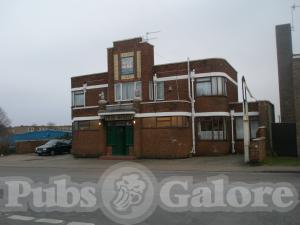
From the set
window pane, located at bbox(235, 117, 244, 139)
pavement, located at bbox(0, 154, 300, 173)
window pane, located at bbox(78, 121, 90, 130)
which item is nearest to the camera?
pavement, located at bbox(0, 154, 300, 173)

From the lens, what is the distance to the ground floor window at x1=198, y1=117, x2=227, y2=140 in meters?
31.0

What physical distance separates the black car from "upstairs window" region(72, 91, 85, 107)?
4.67m

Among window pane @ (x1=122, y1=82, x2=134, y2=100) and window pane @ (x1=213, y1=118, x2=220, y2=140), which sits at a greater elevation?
window pane @ (x1=122, y1=82, x2=134, y2=100)

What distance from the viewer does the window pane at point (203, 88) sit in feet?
104

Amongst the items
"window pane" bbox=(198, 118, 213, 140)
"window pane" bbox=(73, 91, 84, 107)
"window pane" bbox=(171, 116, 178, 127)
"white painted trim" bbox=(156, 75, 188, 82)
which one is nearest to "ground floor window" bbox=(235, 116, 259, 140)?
"window pane" bbox=(198, 118, 213, 140)

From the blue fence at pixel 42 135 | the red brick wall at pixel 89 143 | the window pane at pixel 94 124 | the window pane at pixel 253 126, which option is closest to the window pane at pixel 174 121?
the red brick wall at pixel 89 143

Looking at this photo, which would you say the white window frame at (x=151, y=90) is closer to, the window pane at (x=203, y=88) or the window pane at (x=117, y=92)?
the window pane at (x=117, y=92)

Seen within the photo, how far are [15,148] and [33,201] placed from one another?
113 ft

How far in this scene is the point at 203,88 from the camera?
3184cm

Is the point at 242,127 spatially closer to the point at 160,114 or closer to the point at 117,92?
the point at 160,114

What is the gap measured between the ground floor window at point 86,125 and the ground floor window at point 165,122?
16.3ft

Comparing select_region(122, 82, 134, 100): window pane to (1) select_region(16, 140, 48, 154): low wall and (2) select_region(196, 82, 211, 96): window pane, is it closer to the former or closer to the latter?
(2) select_region(196, 82, 211, 96): window pane

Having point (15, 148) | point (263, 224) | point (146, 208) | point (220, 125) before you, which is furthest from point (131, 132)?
point (263, 224)

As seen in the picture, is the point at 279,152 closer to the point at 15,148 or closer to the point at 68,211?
the point at 68,211
